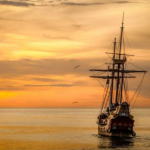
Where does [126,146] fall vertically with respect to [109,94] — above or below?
below

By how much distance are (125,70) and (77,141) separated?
25.0 meters

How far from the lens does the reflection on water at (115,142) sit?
86.3 m

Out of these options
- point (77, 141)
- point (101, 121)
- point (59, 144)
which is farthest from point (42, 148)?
point (101, 121)

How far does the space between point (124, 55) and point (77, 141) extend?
83.4 ft

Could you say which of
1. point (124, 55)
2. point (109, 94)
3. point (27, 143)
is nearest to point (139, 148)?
point (27, 143)

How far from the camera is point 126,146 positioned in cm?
8569

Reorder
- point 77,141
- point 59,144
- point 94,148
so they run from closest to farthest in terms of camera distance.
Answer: point 94,148, point 59,144, point 77,141

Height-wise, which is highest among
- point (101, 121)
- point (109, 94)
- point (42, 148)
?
point (109, 94)

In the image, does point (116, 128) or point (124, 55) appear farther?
point (124, 55)

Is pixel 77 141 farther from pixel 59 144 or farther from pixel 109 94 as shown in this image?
pixel 109 94

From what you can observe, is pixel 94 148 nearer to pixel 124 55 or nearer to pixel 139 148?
pixel 139 148

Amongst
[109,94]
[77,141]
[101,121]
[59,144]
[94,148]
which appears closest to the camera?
[94,148]

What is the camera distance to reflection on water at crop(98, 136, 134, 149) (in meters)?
86.3

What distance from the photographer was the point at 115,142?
9125 cm
